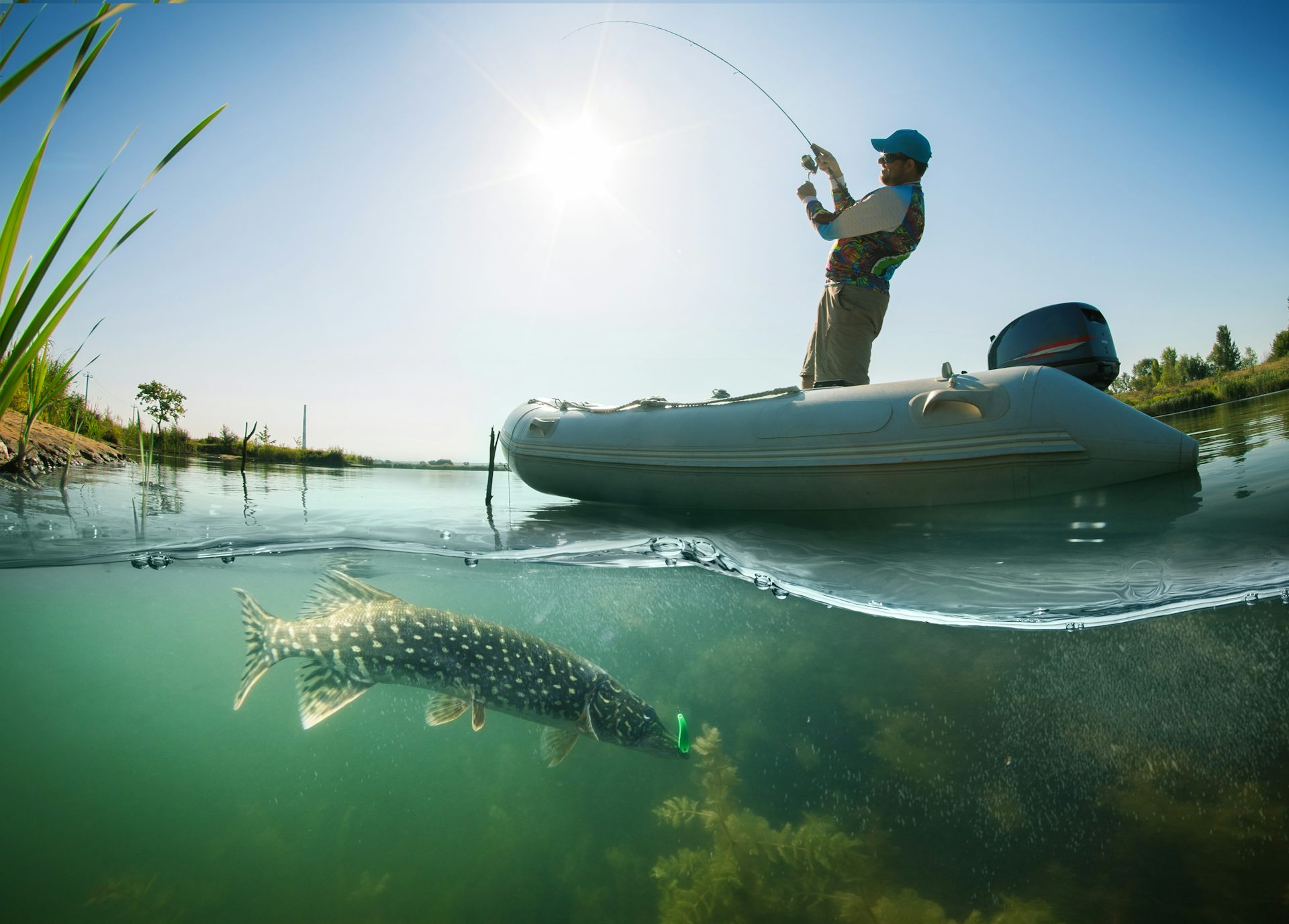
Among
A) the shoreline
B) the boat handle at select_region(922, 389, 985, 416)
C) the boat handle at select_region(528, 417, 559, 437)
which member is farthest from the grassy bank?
Answer: the shoreline

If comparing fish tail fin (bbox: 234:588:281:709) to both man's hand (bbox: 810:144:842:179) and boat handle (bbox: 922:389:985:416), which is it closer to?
boat handle (bbox: 922:389:985:416)

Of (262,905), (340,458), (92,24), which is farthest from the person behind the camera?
(340,458)

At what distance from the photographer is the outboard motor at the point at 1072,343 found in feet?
15.8

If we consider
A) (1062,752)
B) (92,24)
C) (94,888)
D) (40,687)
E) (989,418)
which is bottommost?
(40,687)

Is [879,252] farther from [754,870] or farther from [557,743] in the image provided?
[754,870]

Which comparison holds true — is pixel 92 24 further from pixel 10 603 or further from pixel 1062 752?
pixel 10 603

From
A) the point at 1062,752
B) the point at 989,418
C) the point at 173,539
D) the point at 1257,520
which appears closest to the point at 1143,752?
the point at 1062,752

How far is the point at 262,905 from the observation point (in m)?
4.13

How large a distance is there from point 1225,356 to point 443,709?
44.0ft

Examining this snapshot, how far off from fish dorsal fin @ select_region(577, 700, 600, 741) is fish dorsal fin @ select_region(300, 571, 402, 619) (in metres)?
1.52

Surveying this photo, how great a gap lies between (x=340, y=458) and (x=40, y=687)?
21.5 feet

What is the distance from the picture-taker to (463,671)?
3707 mm

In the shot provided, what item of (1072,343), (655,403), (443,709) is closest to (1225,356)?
(1072,343)

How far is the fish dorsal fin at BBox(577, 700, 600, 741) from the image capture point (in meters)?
3.70
